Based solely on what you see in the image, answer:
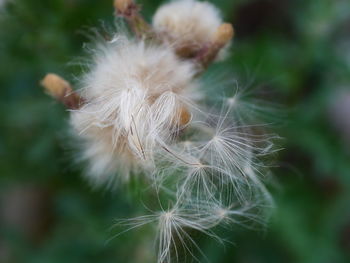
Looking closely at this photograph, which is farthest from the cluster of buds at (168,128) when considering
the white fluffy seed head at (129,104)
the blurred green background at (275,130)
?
the blurred green background at (275,130)

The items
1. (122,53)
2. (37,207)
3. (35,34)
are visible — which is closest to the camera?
(122,53)

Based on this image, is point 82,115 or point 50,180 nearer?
point 82,115

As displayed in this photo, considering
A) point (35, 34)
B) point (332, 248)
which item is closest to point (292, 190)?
point (332, 248)

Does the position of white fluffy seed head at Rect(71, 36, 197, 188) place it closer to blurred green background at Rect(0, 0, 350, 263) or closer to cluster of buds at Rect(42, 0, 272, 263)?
cluster of buds at Rect(42, 0, 272, 263)

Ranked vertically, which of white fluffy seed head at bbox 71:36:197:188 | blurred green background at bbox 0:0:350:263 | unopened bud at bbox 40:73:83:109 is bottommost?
blurred green background at bbox 0:0:350:263

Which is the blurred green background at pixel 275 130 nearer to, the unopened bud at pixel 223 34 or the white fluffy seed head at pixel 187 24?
the white fluffy seed head at pixel 187 24

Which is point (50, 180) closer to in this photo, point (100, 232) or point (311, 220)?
point (100, 232)

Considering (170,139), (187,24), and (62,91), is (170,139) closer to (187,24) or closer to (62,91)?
(62,91)

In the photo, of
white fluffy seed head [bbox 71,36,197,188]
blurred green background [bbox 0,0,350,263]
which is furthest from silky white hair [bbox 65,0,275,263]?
blurred green background [bbox 0,0,350,263]
